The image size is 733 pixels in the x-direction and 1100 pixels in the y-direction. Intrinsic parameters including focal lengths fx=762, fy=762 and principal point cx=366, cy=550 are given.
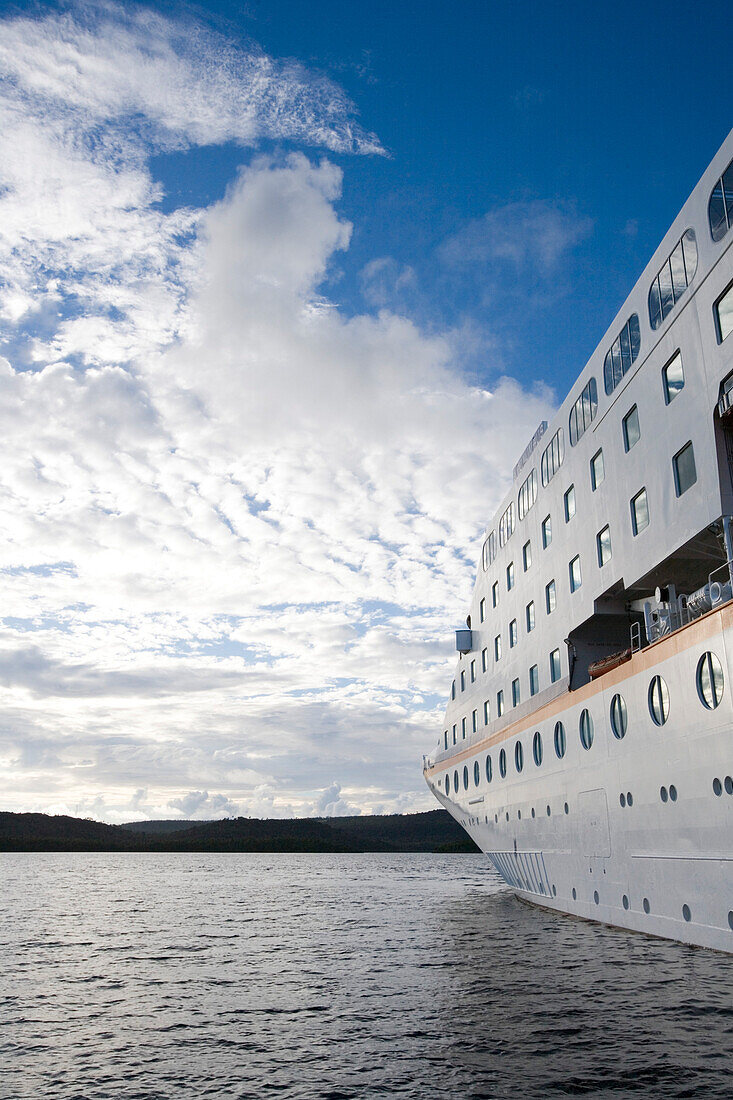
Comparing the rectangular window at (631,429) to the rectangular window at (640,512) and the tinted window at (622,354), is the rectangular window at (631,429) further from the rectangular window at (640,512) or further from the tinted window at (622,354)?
the rectangular window at (640,512)

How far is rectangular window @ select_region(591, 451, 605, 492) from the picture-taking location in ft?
75.9

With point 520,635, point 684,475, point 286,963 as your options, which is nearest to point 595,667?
point 684,475

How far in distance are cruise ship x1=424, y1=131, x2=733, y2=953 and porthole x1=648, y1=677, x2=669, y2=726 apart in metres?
0.05

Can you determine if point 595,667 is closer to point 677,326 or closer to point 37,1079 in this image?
point 677,326

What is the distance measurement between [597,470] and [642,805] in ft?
33.4

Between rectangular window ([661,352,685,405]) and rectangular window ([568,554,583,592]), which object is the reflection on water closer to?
rectangular window ([568,554,583,592])

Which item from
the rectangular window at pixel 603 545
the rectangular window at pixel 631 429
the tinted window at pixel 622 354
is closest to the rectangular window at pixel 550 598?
the rectangular window at pixel 603 545

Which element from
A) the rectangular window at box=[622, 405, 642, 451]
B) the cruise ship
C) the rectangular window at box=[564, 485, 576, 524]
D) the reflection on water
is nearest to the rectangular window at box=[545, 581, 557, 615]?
the cruise ship

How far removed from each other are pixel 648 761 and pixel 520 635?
13.1 metres

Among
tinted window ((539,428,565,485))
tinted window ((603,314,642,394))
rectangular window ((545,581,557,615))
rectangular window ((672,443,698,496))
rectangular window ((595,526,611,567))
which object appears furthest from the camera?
rectangular window ((545,581,557,615))

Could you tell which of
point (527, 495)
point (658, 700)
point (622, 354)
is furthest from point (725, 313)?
point (527, 495)

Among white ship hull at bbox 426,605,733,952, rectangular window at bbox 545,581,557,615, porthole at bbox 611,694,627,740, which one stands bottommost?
white ship hull at bbox 426,605,733,952

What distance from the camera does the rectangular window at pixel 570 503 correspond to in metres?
25.3

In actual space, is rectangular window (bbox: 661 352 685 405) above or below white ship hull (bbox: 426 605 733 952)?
above
